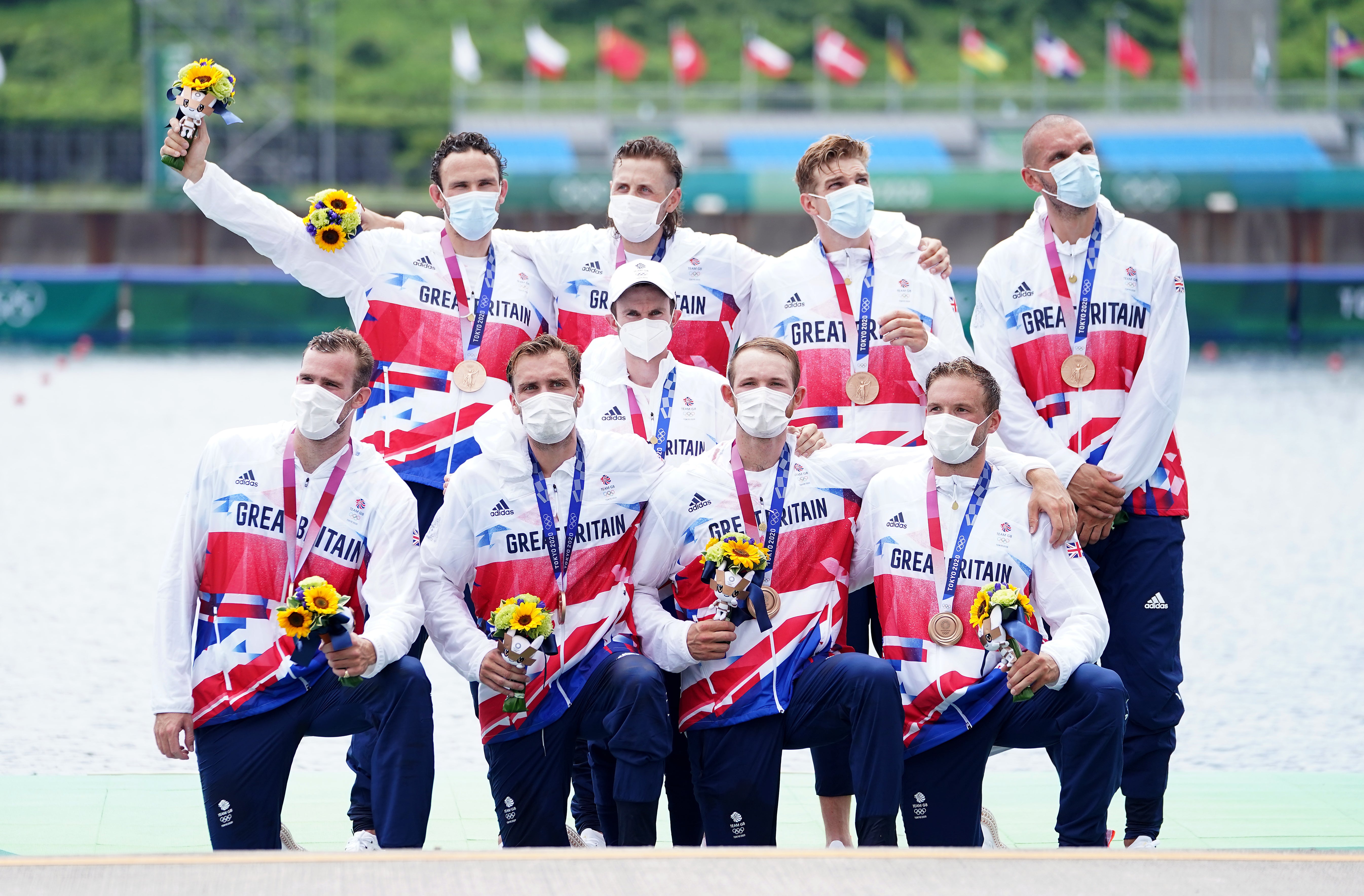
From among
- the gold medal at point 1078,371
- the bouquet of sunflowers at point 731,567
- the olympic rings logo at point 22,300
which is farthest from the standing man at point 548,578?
the olympic rings logo at point 22,300

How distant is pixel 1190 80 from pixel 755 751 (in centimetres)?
4002

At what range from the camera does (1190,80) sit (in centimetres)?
4159

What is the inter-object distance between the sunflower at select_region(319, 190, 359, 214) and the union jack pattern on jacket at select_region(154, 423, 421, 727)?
113 centimetres

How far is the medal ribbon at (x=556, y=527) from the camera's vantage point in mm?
5195

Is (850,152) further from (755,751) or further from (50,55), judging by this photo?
(50,55)

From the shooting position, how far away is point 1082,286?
569 cm

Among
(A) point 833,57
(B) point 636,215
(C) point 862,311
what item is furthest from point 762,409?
(A) point 833,57

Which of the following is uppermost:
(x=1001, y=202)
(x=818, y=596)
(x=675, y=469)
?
(x=1001, y=202)

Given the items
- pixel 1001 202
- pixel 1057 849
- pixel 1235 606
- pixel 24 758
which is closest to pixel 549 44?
pixel 1001 202

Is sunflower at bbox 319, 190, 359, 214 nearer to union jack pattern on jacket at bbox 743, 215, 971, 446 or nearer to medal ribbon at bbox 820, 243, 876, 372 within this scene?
union jack pattern on jacket at bbox 743, 215, 971, 446

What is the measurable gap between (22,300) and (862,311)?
24.0 metres

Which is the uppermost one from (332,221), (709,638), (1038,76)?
(1038,76)

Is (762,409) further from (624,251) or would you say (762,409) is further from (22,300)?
(22,300)

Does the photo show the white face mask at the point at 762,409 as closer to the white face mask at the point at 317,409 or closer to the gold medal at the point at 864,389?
the gold medal at the point at 864,389
